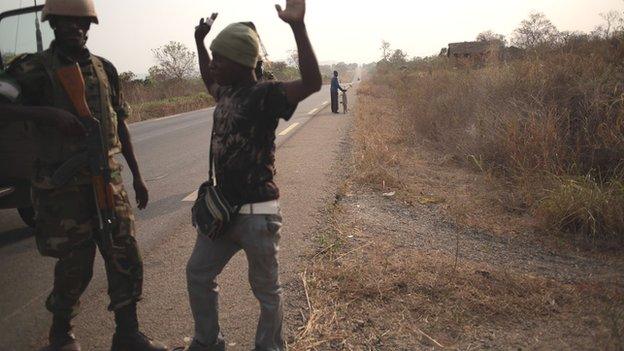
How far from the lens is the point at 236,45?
1907mm

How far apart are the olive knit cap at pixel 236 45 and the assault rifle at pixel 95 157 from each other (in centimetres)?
71

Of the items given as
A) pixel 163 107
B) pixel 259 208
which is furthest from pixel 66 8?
pixel 163 107

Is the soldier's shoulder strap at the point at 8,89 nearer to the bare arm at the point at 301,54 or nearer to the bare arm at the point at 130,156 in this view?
the bare arm at the point at 130,156

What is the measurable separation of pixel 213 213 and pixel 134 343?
3.02 feet

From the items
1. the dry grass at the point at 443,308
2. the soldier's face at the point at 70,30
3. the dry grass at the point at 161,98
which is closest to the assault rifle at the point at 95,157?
the soldier's face at the point at 70,30

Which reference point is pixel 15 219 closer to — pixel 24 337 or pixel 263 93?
pixel 24 337

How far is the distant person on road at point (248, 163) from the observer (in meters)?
1.89

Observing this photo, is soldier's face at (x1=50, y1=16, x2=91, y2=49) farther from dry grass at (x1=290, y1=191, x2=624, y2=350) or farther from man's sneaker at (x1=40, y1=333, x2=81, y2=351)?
dry grass at (x1=290, y1=191, x2=624, y2=350)

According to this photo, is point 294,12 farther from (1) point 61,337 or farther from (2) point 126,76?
(2) point 126,76

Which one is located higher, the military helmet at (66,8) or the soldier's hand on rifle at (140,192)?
the military helmet at (66,8)

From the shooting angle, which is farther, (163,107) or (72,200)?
(163,107)

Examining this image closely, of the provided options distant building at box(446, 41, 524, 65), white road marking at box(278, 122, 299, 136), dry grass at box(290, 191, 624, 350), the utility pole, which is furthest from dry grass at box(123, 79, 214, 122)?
dry grass at box(290, 191, 624, 350)

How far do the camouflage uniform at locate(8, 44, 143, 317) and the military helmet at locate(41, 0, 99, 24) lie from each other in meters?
0.18

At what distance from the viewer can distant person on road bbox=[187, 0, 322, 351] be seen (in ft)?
6.19
